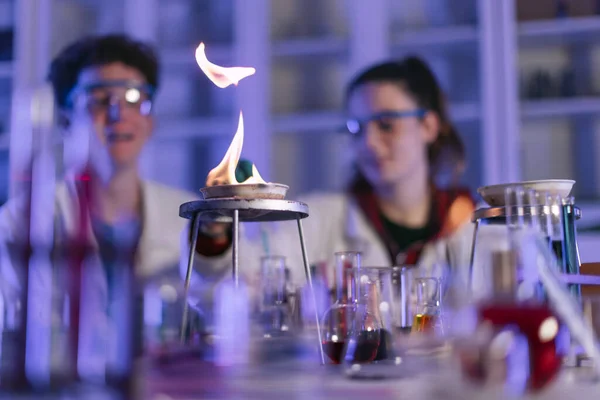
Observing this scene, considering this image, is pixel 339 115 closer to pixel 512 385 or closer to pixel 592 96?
pixel 592 96

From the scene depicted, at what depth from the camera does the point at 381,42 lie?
2814 millimetres

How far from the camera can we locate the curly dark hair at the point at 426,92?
2.78m

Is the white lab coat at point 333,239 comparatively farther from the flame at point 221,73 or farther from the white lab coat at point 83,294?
the white lab coat at point 83,294

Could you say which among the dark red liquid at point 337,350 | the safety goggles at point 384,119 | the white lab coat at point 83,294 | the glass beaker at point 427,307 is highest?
the safety goggles at point 384,119

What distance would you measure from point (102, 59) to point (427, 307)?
6.67 ft

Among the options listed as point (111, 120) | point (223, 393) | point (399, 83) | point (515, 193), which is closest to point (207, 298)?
point (223, 393)

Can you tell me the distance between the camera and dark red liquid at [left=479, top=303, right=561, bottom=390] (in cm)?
69

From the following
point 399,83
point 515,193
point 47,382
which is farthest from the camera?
point 399,83

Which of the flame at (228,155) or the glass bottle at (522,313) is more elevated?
the flame at (228,155)

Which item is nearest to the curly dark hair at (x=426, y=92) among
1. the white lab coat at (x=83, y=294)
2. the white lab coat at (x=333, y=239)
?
the white lab coat at (x=333, y=239)

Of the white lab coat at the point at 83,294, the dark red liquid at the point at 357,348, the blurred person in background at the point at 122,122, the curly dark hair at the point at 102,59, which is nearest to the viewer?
the white lab coat at the point at 83,294

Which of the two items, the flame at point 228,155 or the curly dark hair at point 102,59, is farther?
the curly dark hair at point 102,59

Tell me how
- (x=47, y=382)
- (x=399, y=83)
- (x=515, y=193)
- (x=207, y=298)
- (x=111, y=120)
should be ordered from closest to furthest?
(x=47, y=382) < (x=207, y=298) < (x=515, y=193) < (x=111, y=120) < (x=399, y=83)

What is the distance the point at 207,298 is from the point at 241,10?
220cm
